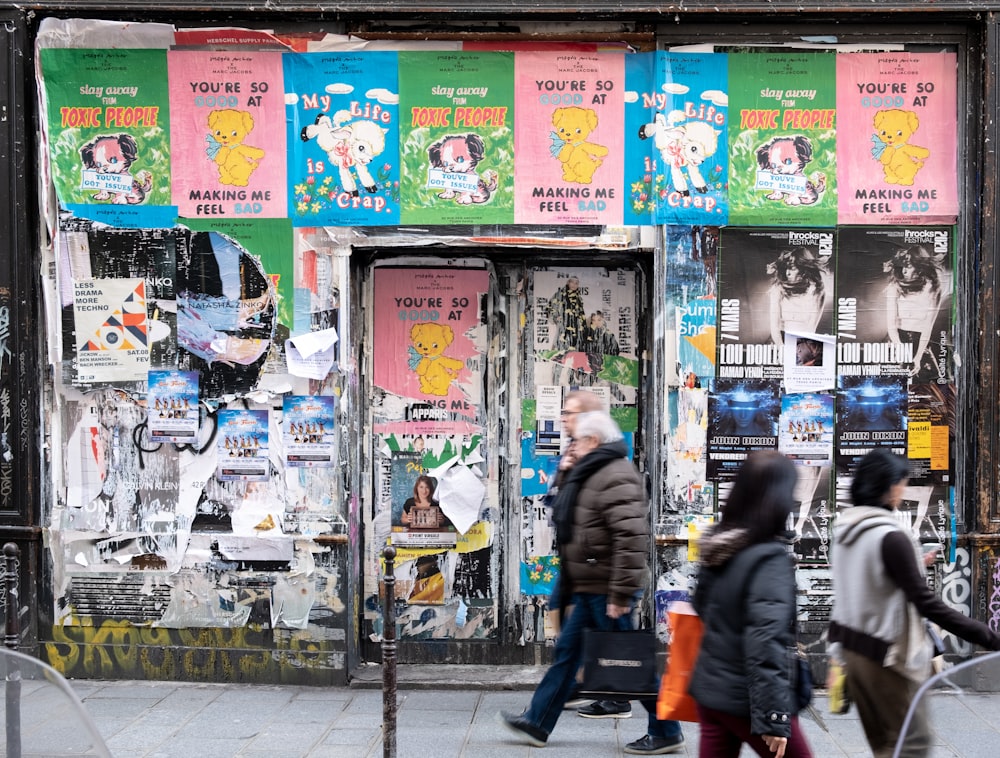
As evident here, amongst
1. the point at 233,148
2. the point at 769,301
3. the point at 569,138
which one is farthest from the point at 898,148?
the point at 233,148

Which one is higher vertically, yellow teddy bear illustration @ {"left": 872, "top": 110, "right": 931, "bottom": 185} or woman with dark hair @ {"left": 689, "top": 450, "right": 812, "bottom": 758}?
yellow teddy bear illustration @ {"left": 872, "top": 110, "right": 931, "bottom": 185}

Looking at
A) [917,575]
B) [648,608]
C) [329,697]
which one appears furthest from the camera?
[648,608]

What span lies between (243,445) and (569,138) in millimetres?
3147

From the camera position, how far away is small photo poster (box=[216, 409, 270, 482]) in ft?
24.3

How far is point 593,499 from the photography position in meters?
5.54

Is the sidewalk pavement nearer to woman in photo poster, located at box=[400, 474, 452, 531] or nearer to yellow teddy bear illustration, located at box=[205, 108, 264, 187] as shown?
woman in photo poster, located at box=[400, 474, 452, 531]

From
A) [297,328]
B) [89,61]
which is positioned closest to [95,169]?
[89,61]

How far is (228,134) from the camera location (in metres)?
7.38

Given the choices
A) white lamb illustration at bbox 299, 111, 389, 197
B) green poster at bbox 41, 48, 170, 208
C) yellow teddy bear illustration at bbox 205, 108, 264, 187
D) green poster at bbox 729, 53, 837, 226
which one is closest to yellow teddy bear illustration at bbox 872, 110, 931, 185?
green poster at bbox 729, 53, 837, 226

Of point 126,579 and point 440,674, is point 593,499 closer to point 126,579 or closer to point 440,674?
point 440,674

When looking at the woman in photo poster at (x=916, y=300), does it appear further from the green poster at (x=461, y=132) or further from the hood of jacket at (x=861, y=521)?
the hood of jacket at (x=861, y=521)

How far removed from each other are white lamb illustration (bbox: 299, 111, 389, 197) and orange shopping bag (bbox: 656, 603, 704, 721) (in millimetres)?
4200

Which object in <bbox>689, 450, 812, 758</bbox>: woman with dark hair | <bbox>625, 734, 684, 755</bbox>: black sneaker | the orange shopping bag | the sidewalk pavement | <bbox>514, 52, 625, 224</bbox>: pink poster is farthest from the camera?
<bbox>514, 52, 625, 224</bbox>: pink poster

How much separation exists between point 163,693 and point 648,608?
3.42 m
